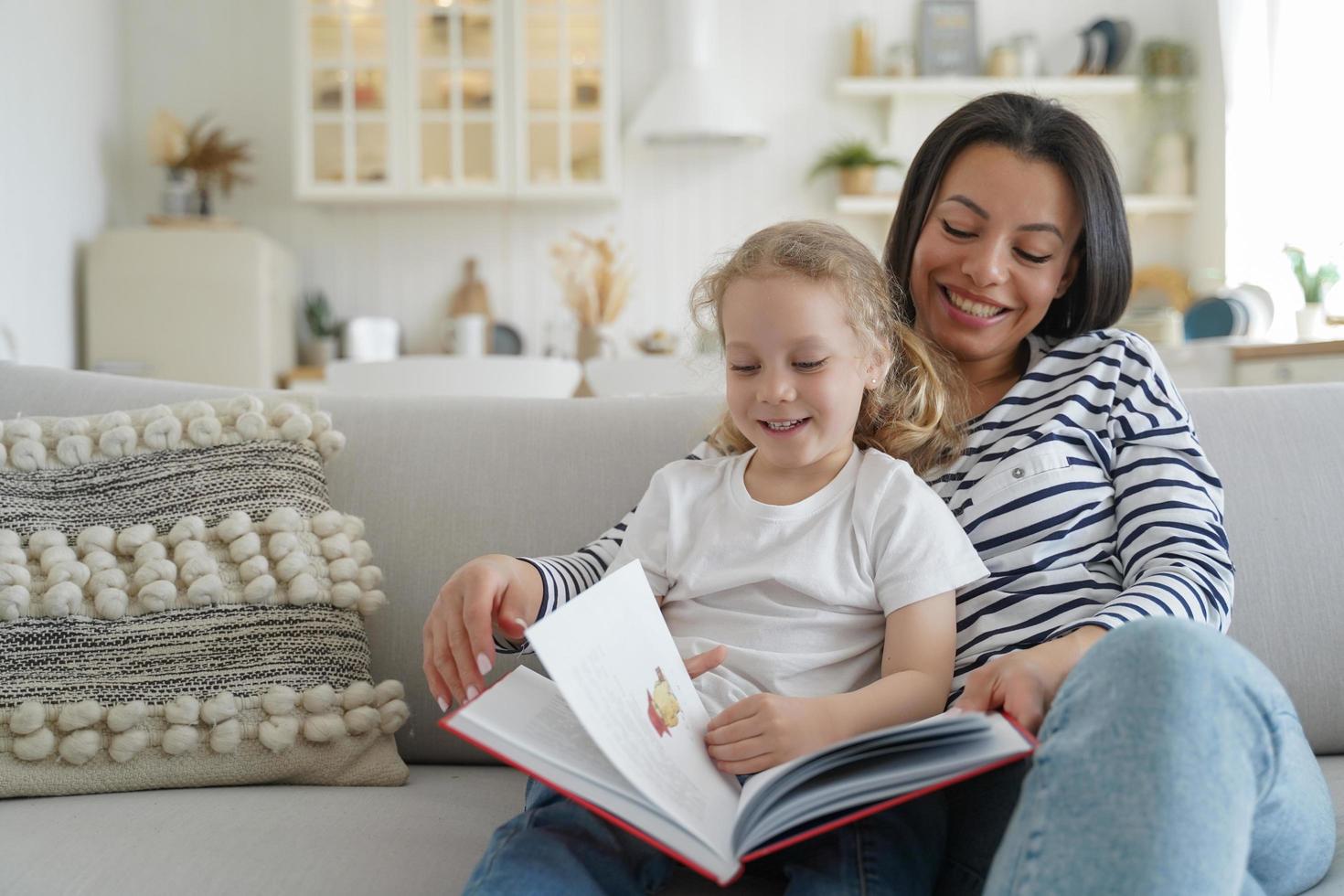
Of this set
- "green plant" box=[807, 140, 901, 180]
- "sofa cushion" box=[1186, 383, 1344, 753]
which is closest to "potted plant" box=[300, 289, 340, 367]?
"green plant" box=[807, 140, 901, 180]

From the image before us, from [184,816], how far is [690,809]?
539 mm

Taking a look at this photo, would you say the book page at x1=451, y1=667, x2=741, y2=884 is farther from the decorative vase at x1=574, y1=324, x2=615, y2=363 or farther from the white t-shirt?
the decorative vase at x1=574, y1=324, x2=615, y2=363

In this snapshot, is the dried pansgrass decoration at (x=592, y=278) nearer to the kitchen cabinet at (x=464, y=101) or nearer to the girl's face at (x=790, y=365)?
the kitchen cabinet at (x=464, y=101)

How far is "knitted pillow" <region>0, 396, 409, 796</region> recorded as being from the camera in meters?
1.15

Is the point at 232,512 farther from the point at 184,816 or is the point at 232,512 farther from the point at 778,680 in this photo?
the point at 778,680

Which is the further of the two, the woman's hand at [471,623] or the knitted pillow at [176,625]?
the knitted pillow at [176,625]

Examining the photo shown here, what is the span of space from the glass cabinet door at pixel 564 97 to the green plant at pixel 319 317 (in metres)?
0.94

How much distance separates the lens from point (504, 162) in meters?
4.58

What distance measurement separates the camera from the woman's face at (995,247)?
1227 mm

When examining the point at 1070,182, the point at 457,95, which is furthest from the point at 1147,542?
the point at 457,95

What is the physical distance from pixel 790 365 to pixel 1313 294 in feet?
9.77

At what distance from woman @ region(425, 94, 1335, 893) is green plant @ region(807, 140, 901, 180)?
3442 mm

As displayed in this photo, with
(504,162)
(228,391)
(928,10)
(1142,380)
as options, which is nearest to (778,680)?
(1142,380)

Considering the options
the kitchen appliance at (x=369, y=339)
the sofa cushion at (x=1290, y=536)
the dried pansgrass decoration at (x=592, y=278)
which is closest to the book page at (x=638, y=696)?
the sofa cushion at (x=1290, y=536)
